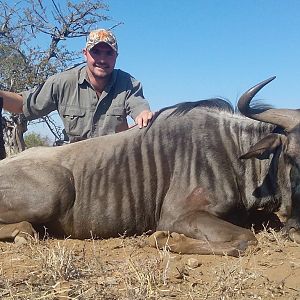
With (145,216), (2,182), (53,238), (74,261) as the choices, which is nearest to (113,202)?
(145,216)

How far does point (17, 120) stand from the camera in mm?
12812

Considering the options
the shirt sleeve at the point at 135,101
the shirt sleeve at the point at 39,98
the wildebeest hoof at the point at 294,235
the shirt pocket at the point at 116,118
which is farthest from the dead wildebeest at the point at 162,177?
the shirt sleeve at the point at 39,98

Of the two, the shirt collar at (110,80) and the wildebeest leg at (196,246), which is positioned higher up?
the shirt collar at (110,80)

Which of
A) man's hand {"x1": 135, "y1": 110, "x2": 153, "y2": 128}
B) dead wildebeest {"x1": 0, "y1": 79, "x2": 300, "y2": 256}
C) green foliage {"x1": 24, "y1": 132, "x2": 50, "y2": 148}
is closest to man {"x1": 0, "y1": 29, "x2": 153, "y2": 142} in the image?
man's hand {"x1": 135, "y1": 110, "x2": 153, "y2": 128}

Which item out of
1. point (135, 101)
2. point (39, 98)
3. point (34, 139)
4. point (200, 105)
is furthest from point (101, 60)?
point (34, 139)

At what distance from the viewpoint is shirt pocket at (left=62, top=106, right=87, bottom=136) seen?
5.41 m

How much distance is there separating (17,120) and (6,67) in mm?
2239

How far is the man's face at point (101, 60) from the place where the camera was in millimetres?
5312

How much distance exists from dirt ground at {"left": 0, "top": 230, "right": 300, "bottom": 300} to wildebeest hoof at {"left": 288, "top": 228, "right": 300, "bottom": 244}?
20cm

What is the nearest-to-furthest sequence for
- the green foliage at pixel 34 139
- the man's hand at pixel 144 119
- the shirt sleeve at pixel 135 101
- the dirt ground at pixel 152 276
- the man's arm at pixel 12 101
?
the dirt ground at pixel 152 276 → the man's hand at pixel 144 119 → the shirt sleeve at pixel 135 101 → the man's arm at pixel 12 101 → the green foliage at pixel 34 139

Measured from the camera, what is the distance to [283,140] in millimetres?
3855

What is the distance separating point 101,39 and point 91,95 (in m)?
0.56

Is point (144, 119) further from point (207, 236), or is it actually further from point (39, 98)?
point (39, 98)

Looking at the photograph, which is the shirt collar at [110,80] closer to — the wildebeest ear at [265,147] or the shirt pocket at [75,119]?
the shirt pocket at [75,119]
